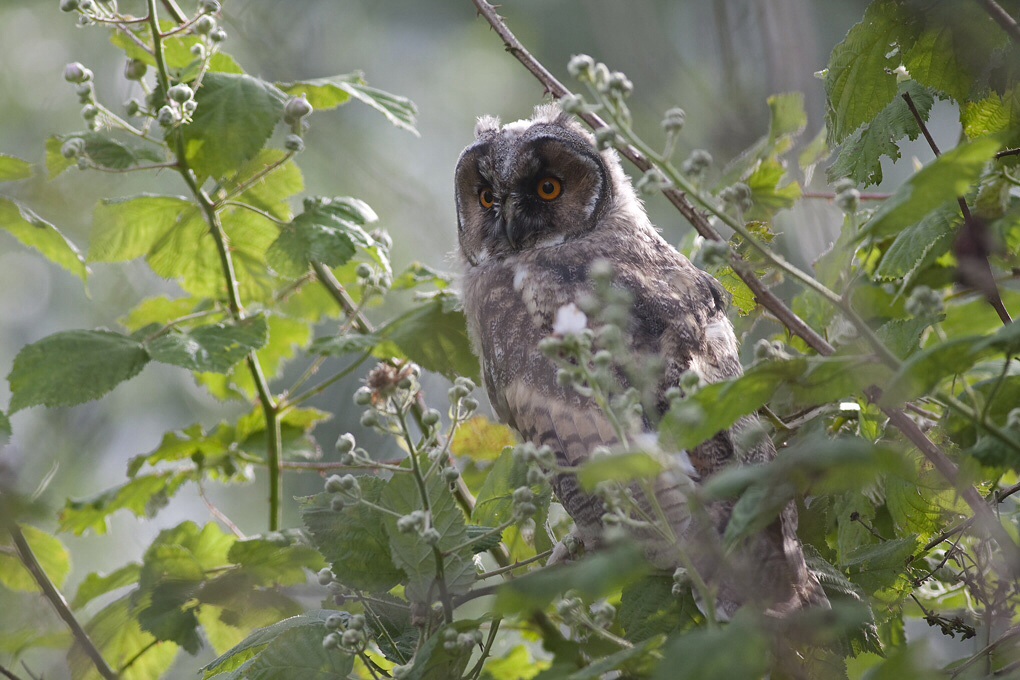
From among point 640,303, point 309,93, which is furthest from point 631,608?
point 309,93

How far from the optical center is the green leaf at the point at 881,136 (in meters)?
1.59

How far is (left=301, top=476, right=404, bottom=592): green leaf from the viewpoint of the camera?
134cm

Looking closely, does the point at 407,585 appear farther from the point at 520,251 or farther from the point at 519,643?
the point at 520,251

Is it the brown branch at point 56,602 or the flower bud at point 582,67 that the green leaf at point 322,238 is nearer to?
the brown branch at point 56,602

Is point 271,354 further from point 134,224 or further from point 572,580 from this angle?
point 572,580

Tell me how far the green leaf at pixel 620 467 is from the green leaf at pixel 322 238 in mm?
1270

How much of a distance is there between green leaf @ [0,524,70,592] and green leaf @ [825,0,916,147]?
1.93m

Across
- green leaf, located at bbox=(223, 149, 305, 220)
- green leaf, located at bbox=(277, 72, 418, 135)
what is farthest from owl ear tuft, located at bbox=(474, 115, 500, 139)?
green leaf, located at bbox=(223, 149, 305, 220)

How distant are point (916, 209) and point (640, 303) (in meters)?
1.20

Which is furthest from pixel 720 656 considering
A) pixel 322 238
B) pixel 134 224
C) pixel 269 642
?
pixel 134 224

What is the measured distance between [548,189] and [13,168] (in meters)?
1.49

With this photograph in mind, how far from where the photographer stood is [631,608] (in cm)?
137

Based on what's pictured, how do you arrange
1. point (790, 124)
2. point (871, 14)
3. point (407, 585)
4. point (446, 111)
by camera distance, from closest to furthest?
point (407, 585) < point (871, 14) < point (790, 124) < point (446, 111)

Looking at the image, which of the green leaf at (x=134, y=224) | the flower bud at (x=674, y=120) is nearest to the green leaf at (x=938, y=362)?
the flower bud at (x=674, y=120)
